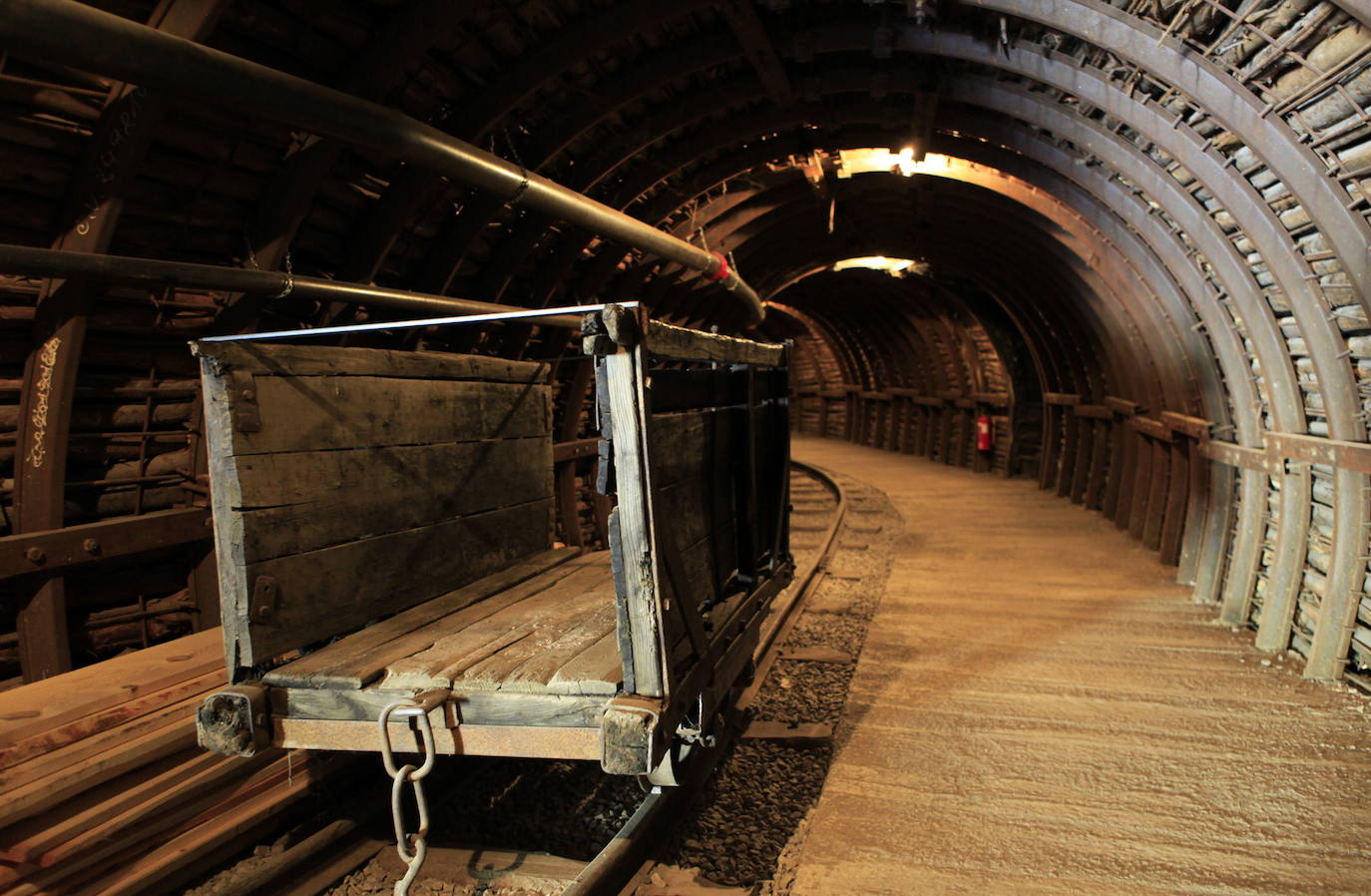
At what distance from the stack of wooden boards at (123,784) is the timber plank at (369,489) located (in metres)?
1.08

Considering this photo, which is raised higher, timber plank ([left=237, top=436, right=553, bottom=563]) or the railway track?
timber plank ([left=237, top=436, right=553, bottom=563])

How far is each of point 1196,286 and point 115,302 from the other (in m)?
7.27

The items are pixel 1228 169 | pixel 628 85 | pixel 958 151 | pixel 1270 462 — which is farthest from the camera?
pixel 958 151

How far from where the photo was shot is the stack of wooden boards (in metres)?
2.73

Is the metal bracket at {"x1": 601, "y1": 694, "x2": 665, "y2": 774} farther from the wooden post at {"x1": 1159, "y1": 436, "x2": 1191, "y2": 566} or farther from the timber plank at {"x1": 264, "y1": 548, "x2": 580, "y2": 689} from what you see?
the wooden post at {"x1": 1159, "y1": 436, "x2": 1191, "y2": 566}

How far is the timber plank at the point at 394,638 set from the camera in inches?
105

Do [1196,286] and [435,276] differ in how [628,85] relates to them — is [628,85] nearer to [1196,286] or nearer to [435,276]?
[435,276]

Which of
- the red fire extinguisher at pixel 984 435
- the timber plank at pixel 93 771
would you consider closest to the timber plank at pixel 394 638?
the timber plank at pixel 93 771

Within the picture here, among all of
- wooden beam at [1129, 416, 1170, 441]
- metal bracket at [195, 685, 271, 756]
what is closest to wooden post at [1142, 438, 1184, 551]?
wooden beam at [1129, 416, 1170, 441]

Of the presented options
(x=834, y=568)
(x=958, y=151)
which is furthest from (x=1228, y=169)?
(x=834, y=568)

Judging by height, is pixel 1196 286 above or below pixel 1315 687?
above

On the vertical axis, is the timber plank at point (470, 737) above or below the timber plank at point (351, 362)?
below

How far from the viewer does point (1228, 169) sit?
4758 millimetres

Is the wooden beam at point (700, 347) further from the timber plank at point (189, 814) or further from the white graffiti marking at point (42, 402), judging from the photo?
the white graffiti marking at point (42, 402)
